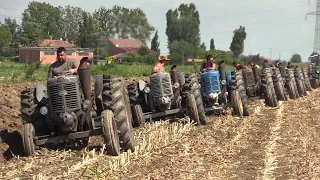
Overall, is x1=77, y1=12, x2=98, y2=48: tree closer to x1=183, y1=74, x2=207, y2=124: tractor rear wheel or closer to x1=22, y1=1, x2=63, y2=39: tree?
x1=183, y1=74, x2=207, y2=124: tractor rear wheel

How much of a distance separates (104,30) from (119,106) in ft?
44.9

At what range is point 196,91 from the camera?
11688mm

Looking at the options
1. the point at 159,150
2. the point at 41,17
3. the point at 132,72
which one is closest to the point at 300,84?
the point at 132,72

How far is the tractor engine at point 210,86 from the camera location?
1256 centimetres

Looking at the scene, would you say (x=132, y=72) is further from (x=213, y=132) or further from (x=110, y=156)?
(x=110, y=156)

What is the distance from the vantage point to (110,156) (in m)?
7.61

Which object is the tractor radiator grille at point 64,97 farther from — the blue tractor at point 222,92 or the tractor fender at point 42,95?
the blue tractor at point 222,92

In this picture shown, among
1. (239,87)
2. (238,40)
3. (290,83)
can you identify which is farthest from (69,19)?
(239,87)

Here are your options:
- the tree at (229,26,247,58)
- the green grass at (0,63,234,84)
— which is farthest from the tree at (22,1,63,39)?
the tree at (229,26,247,58)

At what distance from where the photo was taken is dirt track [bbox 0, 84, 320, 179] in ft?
21.1

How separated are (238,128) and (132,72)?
19847 millimetres

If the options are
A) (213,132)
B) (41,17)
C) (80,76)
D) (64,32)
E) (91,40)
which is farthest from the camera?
Result: (41,17)

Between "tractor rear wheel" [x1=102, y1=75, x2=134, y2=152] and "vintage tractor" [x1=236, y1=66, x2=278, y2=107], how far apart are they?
7.66 meters

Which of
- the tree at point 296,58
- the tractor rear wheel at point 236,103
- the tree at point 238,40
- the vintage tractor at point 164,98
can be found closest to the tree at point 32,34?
the tree at point 238,40
